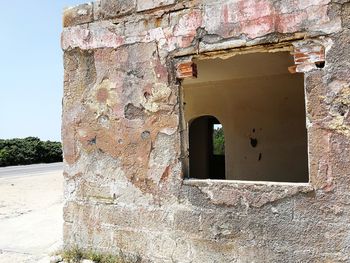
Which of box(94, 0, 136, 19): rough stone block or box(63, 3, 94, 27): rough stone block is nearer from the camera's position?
box(94, 0, 136, 19): rough stone block

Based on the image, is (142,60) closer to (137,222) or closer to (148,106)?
(148,106)

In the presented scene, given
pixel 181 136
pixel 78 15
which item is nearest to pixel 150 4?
pixel 78 15

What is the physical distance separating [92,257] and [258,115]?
4.35 meters

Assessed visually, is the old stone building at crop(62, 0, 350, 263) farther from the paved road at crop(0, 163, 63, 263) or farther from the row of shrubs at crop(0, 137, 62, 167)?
the row of shrubs at crop(0, 137, 62, 167)

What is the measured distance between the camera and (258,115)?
714 centimetres

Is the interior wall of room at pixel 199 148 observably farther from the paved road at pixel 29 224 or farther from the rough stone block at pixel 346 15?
the rough stone block at pixel 346 15

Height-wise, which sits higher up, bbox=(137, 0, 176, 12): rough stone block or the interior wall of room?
bbox=(137, 0, 176, 12): rough stone block

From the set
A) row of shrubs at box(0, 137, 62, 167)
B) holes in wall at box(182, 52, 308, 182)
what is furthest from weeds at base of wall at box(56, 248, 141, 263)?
row of shrubs at box(0, 137, 62, 167)

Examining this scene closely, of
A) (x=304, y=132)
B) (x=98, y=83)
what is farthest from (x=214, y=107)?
(x=98, y=83)

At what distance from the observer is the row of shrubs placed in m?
23.8

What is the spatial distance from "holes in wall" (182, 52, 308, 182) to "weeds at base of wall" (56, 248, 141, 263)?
3.32 metres

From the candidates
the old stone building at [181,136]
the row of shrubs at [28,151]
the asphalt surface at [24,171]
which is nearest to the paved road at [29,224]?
the old stone building at [181,136]

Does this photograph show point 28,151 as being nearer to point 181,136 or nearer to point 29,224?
point 29,224

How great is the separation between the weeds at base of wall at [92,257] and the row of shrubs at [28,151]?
21.3 metres
